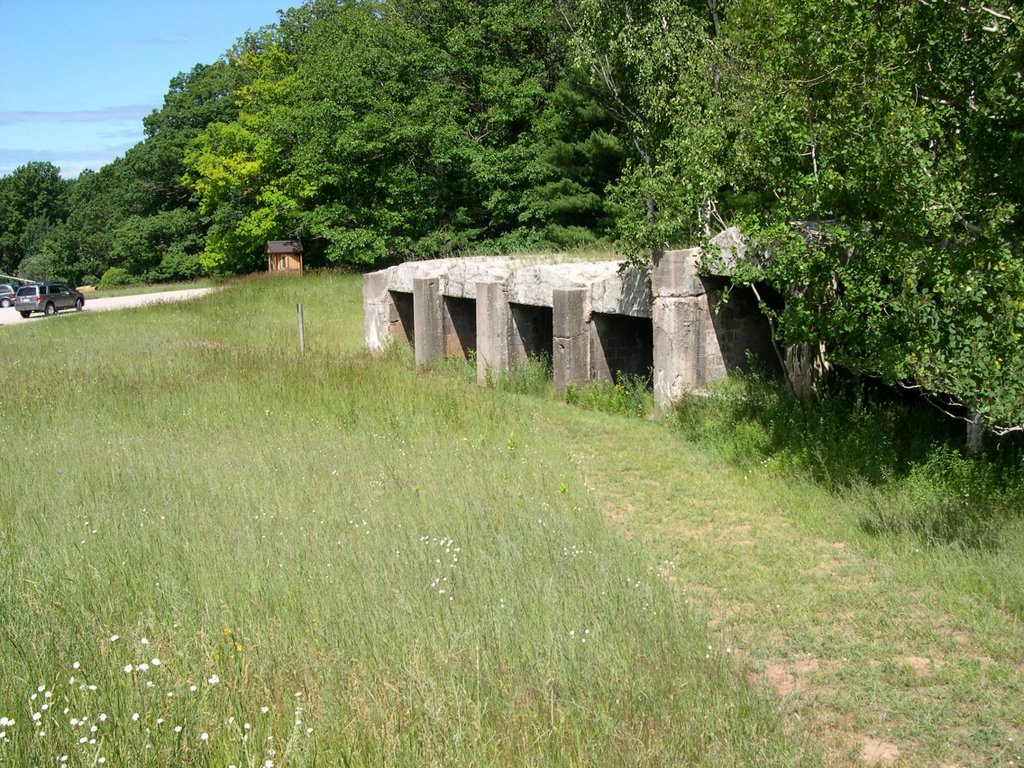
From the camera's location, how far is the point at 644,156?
55.5 feet

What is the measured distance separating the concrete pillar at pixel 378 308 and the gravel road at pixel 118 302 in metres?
12.1

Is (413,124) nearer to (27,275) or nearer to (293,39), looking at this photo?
(293,39)

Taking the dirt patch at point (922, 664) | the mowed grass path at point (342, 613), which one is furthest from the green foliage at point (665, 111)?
the dirt patch at point (922, 664)

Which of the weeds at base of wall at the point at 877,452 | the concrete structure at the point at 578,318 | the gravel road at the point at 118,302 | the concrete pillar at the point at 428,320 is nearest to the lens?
the weeds at base of wall at the point at 877,452

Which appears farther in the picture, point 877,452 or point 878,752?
point 877,452

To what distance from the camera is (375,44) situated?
36.8 metres

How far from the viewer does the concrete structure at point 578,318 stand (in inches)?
503

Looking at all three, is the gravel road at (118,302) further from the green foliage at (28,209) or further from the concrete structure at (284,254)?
the green foliage at (28,209)

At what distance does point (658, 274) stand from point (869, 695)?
26.2ft

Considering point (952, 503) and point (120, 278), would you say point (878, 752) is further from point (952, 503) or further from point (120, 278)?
point (120, 278)

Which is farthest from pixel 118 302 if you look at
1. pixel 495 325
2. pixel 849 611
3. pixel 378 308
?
pixel 849 611

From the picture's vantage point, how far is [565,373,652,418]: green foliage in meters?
13.6

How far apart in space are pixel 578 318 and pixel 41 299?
26663mm

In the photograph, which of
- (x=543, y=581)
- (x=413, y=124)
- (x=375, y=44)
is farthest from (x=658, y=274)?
(x=375, y=44)
